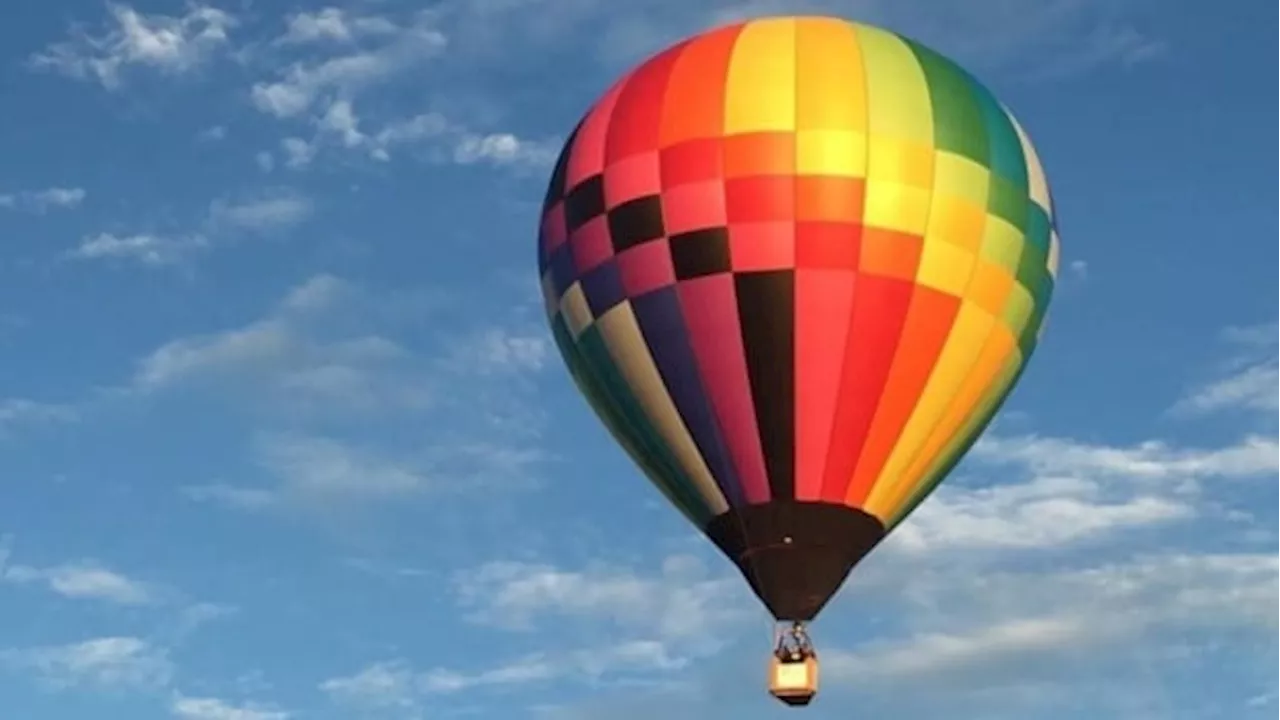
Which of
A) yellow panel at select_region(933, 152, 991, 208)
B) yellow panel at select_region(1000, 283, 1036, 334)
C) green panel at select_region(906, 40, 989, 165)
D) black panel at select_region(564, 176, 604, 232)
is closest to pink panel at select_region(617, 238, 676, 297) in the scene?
black panel at select_region(564, 176, 604, 232)

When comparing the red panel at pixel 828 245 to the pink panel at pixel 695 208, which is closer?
the red panel at pixel 828 245

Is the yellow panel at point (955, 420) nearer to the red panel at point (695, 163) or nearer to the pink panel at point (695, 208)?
the pink panel at point (695, 208)

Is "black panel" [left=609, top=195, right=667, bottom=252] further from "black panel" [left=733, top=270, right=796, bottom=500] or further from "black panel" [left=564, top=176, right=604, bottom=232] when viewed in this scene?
"black panel" [left=733, top=270, right=796, bottom=500]

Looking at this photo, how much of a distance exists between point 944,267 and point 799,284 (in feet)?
7.16

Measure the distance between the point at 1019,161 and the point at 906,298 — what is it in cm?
317

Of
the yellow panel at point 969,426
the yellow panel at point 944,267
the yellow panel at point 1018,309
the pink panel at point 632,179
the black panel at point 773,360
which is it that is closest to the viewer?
the black panel at point 773,360

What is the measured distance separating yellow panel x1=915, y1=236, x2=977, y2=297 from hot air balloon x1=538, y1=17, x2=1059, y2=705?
29 mm

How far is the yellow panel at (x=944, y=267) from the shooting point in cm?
3769

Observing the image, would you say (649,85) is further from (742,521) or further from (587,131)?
(742,521)

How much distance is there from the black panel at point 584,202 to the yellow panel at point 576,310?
0.94 meters

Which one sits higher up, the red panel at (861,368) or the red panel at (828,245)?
the red panel at (828,245)

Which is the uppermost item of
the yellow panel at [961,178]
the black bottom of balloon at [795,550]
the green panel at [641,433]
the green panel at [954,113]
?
the green panel at [954,113]

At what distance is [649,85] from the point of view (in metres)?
39.0

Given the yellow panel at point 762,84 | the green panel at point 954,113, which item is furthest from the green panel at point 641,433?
the green panel at point 954,113
